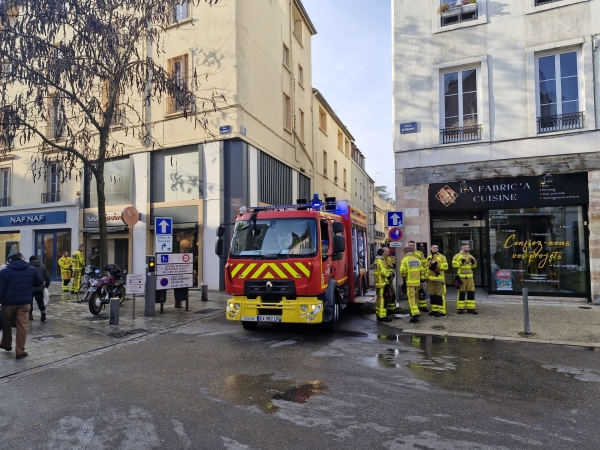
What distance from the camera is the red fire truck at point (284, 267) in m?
7.79

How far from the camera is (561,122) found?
38.7 ft

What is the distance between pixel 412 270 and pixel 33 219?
64.4 feet

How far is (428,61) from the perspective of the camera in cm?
1310

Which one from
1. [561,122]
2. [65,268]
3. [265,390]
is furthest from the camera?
[65,268]

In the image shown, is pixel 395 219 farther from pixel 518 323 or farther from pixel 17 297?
pixel 17 297

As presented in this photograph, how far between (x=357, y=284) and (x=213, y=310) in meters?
4.03

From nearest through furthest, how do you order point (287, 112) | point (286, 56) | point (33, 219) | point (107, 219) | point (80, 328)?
point (80, 328), point (107, 219), point (33, 219), point (287, 112), point (286, 56)

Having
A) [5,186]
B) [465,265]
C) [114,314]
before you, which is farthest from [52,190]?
[465,265]

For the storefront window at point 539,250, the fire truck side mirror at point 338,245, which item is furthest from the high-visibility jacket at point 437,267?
the storefront window at point 539,250

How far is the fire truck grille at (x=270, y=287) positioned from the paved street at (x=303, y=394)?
2.90 ft

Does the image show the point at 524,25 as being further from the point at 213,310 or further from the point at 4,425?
the point at 4,425

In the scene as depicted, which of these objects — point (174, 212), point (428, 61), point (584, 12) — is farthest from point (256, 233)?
point (584, 12)

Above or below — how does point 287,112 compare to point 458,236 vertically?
above

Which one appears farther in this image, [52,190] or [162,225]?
[52,190]
